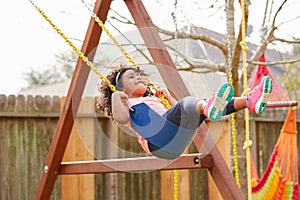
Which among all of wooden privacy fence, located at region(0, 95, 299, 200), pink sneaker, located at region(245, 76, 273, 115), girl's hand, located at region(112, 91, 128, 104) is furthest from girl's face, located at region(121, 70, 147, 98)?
wooden privacy fence, located at region(0, 95, 299, 200)

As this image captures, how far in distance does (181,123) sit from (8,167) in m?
2.15

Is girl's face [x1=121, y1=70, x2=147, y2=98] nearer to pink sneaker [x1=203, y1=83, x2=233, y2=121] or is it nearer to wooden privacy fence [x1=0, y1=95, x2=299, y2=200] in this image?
pink sneaker [x1=203, y1=83, x2=233, y2=121]

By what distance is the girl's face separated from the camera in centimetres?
289

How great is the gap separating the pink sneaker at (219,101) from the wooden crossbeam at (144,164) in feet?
2.08

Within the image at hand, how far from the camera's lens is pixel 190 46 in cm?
494

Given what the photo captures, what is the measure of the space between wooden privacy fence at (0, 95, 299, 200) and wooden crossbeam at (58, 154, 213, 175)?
27.0 inches

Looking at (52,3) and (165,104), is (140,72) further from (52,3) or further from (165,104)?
(52,3)

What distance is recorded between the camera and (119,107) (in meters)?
2.70

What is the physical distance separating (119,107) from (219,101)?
21.5 inches

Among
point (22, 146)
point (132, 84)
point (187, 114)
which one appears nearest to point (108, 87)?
point (132, 84)

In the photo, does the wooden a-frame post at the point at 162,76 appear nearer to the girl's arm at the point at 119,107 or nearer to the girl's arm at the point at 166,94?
the girl's arm at the point at 166,94

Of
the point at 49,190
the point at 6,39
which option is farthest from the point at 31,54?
the point at 49,190

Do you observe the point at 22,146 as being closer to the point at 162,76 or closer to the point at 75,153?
the point at 75,153

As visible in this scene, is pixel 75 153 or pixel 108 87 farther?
pixel 75 153
